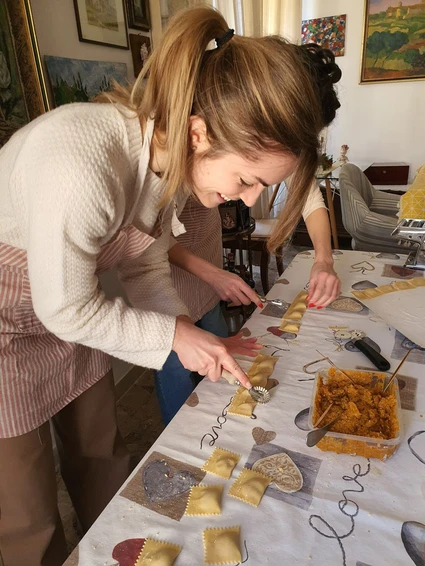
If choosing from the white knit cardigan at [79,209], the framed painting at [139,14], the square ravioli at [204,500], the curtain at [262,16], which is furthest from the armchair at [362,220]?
the square ravioli at [204,500]

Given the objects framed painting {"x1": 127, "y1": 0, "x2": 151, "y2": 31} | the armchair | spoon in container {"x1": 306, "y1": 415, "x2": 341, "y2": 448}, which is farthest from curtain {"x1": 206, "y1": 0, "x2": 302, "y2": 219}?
spoon in container {"x1": 306, "y1": 415, "x2": 341, "y2": 448}

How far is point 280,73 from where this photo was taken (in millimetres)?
566

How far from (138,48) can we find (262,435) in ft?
5.07

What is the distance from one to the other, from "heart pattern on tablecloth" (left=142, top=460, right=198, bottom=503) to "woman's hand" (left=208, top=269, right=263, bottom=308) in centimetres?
51

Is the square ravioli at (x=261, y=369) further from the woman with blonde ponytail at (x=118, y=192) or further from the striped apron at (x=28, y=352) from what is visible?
the striped apron at (x=28, y=352)

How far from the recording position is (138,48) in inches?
64.0

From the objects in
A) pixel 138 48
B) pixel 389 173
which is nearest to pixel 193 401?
pixel 138 48

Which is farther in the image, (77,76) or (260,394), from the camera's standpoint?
(77,76)

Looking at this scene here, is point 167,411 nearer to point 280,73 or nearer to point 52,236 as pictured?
point 52,236

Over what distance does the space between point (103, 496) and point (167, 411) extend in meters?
0.24

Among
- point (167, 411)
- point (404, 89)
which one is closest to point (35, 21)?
point (167, 411)

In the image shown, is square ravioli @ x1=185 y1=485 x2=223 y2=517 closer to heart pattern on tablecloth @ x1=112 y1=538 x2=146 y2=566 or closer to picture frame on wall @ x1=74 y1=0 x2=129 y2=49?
heart pattern on tablecloth @ x1=112 y1=538 x2=146 y2=566

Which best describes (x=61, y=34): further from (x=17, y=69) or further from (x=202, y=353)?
(x=202, y=353)

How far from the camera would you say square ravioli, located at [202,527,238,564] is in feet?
1.59
